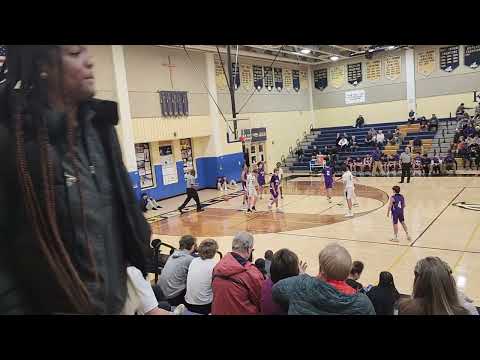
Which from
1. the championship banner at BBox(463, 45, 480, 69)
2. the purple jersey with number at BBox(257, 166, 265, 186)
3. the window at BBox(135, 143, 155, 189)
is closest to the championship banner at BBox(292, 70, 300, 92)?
the championship banner at BBox(463, 45, 480, 69)

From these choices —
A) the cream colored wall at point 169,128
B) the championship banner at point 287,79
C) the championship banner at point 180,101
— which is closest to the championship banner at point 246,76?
the championship banner at point 287,79

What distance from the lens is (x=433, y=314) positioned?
2568 millimetres

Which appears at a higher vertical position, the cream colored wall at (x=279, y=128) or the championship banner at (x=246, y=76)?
the championship banner at (x=246, y=76)

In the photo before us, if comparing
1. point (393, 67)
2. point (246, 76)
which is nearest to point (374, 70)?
point (393, 67)

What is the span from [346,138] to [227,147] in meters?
6.35

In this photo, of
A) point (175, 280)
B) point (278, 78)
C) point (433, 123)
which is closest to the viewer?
point (175, 280)

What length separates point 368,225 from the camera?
923cm

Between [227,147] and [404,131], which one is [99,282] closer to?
[227,147]

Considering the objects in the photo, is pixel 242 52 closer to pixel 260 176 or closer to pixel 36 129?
pixel 260 176

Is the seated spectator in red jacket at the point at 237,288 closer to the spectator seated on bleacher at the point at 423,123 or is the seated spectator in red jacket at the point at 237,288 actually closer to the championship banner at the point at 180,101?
the championship banner at the point at 180,101

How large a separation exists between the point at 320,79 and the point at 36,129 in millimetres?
22219

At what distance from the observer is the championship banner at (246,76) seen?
61.6 ft

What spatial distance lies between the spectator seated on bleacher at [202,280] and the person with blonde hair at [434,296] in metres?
1.86
